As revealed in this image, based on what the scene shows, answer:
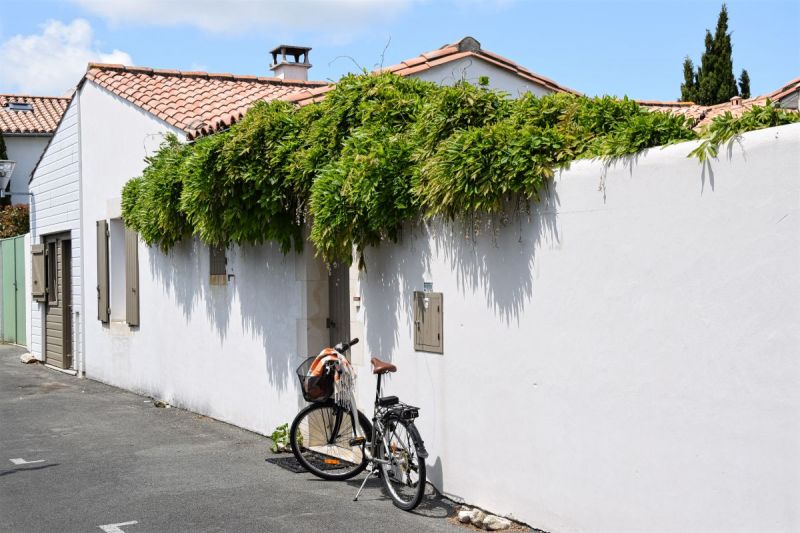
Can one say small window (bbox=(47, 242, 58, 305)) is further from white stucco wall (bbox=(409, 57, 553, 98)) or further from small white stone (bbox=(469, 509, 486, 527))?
small white stone (bbox=(469, 509, 486, 527))

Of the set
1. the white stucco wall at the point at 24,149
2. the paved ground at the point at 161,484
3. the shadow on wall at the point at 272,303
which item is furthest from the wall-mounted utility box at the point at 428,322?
the white stucco wall at the point at 24,149

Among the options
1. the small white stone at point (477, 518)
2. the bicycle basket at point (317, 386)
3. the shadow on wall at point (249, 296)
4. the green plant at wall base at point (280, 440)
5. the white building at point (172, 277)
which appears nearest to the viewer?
the small white stone at point (477, 518)

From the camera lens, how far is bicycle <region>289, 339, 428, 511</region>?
6844 millimetres

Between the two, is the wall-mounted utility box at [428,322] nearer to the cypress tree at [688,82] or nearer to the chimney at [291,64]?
the chimney at [291,64]

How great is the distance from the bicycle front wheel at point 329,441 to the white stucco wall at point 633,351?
0.86m

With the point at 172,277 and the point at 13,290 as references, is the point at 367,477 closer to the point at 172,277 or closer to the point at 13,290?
the point at 172,277

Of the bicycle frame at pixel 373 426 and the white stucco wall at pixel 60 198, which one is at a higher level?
the white stucco wall at pixel 60 198

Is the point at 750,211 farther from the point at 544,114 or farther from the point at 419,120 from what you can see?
the point at 419,120

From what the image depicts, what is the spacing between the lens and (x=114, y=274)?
14625 millimetres

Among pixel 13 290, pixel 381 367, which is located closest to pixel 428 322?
pixel 381 367

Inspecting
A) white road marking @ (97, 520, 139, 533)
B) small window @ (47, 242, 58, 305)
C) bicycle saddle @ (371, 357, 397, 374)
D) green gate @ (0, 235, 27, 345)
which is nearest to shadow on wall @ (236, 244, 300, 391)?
bicycle saddle @ (371, 357, 397, 374)

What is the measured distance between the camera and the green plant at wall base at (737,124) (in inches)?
188

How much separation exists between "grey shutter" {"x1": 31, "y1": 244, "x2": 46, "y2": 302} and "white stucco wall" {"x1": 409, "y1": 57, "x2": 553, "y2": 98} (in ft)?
30.7

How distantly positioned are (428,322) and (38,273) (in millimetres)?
12792
